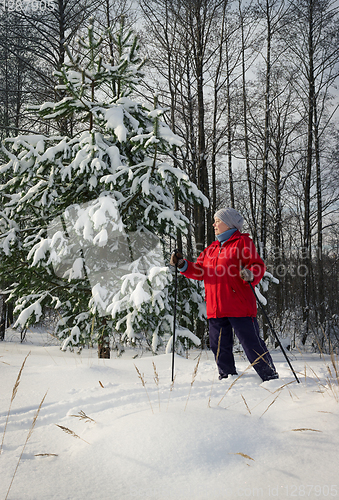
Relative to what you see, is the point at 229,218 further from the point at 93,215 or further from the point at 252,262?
the point at 93,215

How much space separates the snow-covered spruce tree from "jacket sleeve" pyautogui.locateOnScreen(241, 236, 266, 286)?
1.33 m

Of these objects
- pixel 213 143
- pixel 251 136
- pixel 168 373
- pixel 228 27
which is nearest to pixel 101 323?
pixel 168 373

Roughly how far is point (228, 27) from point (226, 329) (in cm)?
976

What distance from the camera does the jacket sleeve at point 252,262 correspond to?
2.78m

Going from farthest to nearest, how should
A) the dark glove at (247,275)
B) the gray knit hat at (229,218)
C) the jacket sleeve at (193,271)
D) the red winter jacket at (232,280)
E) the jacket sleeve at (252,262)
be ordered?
the jacket sleeve at (193,271) < the gray knit hat at (229,218) < the red winter jacket at (232,280) < the jacket sleeve at (252,262) < the dark glove at (247,275)

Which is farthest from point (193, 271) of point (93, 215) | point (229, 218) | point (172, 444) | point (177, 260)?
point (172, 444)

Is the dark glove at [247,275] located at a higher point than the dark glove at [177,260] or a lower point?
lower

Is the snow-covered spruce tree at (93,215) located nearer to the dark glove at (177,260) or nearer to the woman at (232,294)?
the dark glove at (177,260)

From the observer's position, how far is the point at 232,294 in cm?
297

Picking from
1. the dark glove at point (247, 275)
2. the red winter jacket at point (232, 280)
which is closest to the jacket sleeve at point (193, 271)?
the red winter jacket at point (232, 280)

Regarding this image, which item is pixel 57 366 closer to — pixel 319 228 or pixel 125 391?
pixel 125 391

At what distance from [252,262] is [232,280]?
28 centimetres

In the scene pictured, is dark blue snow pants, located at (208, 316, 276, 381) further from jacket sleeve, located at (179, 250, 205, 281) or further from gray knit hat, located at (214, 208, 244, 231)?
gray knit hat, located at (214, 208, 244, 231)

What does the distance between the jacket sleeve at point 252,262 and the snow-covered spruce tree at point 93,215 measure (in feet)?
4.35
